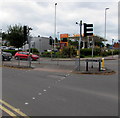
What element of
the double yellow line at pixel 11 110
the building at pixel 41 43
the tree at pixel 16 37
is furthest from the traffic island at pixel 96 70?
the building at pixel 41 43

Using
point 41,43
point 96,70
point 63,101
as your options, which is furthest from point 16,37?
point 63,101

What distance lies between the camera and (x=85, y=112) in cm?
566

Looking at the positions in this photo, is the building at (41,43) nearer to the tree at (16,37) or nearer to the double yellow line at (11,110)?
the tree at (16,37)

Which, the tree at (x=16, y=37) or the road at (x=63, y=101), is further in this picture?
the tree at (x=16, y=37)

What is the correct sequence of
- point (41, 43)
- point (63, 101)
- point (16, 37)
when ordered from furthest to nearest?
point (41, 43)
point (16, 37)
point (63, 101)

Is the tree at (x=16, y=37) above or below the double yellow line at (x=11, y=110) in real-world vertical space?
above

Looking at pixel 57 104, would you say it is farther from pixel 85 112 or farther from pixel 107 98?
pixel 107 98

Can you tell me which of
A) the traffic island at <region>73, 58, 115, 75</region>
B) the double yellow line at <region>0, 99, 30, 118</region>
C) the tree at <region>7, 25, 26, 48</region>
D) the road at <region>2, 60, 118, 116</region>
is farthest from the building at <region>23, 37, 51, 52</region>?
the double yellow line at <region>0, 99, 30, 118</region>

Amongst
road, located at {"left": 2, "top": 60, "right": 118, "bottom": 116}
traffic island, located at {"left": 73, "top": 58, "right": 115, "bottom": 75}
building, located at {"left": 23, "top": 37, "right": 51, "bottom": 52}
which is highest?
building, located at {"left": 23, "top": 37, "right": 51, "bottom": 52}

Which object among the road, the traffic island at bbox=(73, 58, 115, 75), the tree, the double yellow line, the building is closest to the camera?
the double yellow line

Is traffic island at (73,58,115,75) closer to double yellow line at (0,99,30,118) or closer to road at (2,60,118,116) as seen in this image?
road at (2,60,118,116)

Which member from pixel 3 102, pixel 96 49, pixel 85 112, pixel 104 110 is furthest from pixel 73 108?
pixel 96 49

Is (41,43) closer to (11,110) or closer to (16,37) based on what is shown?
(16,37)

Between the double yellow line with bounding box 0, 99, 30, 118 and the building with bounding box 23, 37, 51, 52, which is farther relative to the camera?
the building with bounding box 23, 37, 51, 52
